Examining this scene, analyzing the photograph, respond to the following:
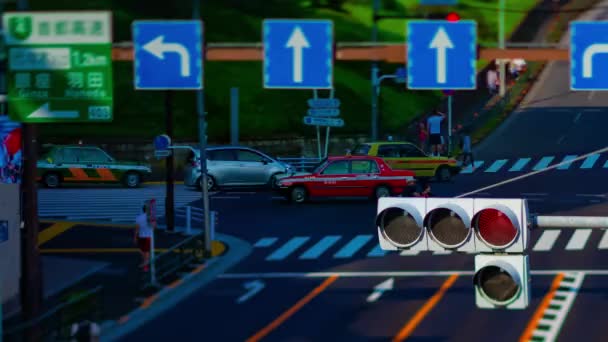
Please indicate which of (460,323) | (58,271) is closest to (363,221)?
(58,271)

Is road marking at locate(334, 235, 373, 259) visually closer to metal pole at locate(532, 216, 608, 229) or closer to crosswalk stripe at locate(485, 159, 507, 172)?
crosswalk stripe at locate(485, 159, 507, 172)

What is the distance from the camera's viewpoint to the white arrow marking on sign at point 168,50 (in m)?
16.5

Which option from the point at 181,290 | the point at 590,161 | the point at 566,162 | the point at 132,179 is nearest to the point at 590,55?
the point at 181,290

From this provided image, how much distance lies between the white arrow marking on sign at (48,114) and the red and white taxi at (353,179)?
24.9m

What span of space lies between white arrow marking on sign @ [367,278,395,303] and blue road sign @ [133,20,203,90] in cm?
1165

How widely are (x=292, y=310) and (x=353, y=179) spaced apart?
15540 mm

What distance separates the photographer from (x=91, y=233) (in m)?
37.3

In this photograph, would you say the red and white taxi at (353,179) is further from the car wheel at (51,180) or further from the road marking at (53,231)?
the car wheel at (51,180)

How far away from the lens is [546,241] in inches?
1385

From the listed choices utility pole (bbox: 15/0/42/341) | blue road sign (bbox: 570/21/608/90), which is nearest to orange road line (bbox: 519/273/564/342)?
blue road sign (bbox: 570/21/608/90)

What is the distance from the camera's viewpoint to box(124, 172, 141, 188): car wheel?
4891cm

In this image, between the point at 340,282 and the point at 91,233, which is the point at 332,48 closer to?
the point at 340,282

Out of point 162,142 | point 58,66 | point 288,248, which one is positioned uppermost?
point 58,66

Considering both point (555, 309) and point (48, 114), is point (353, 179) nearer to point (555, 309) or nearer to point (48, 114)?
point (555, 309)
